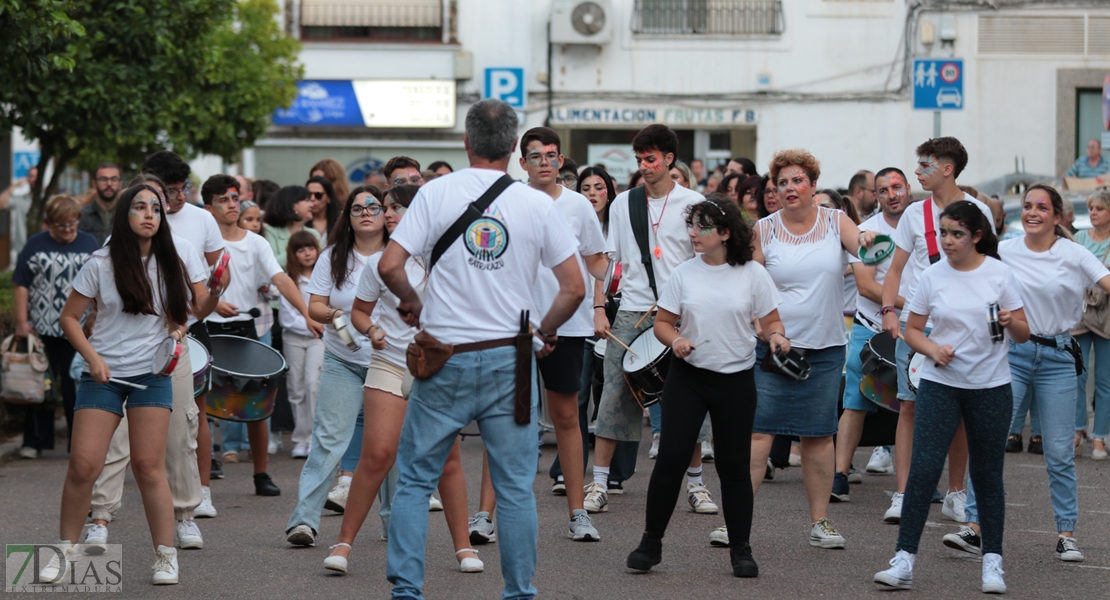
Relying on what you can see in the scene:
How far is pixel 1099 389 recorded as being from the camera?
1112cm

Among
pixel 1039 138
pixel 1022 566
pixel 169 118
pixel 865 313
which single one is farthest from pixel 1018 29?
pixel 1022 566

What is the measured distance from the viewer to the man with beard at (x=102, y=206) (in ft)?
36.3

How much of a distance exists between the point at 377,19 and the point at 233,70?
795 cm

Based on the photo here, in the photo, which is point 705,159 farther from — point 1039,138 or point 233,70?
point 233,70

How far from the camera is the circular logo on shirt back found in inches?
Result: 208

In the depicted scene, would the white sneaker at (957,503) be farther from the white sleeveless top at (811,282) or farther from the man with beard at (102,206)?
the man with beard at (102,206)

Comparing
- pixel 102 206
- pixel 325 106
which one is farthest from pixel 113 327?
pixel 325 106

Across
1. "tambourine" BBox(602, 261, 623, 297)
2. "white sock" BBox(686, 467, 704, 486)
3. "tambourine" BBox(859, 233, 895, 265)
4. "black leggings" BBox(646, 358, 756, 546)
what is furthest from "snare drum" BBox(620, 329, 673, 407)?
"tambourine" BBox(859, 233, 895, 265)

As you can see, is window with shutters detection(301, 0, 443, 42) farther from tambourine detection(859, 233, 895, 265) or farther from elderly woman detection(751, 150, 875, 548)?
elderly woman detection(751, 150, 875, 548)

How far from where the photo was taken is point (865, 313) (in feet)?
29.3

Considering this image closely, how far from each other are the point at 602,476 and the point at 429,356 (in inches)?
132

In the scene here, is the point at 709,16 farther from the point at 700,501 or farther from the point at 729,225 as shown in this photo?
the point at 729,225

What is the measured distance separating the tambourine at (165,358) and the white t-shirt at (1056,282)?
164 inches

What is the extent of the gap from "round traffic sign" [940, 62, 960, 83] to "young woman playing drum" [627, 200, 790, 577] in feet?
33.6
